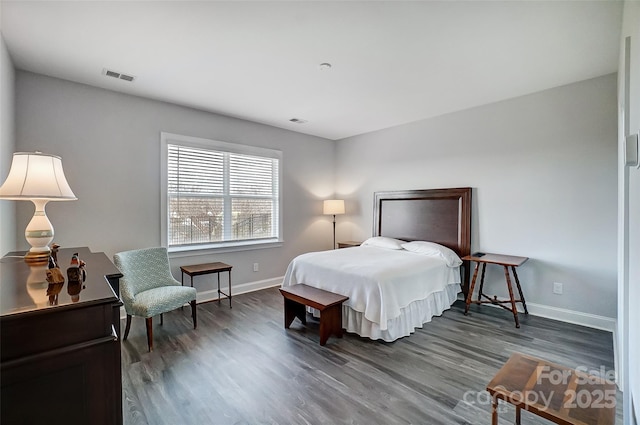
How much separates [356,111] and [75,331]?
12.6ft

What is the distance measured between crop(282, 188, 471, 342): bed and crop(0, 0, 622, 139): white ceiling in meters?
1.61

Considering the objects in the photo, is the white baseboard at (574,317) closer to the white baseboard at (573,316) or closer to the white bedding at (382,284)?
the white baseboard at (573,316)

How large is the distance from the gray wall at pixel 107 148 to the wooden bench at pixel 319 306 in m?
1.53

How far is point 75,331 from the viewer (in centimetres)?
106

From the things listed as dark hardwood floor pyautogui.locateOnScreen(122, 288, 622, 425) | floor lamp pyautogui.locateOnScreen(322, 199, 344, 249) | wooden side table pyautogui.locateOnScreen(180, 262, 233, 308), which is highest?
floor lamp pyautogui.locateOnScreen(322, 199, 344, 249)

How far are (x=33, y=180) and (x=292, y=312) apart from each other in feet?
7.92

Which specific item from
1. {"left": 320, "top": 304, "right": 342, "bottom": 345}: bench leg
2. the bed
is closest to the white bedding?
the bed

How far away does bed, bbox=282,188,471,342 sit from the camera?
2.82m

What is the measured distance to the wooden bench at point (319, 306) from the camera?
2744 mm

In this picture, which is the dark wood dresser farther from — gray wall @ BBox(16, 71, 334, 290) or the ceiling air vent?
the ceiling air vent

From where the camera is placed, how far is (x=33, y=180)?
1.67 metres

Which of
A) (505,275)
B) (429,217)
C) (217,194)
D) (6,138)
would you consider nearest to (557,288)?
(505,275)

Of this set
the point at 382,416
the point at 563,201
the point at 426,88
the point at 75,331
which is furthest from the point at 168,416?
the point at 563,201

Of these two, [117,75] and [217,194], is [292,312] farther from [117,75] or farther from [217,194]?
[117,75]
